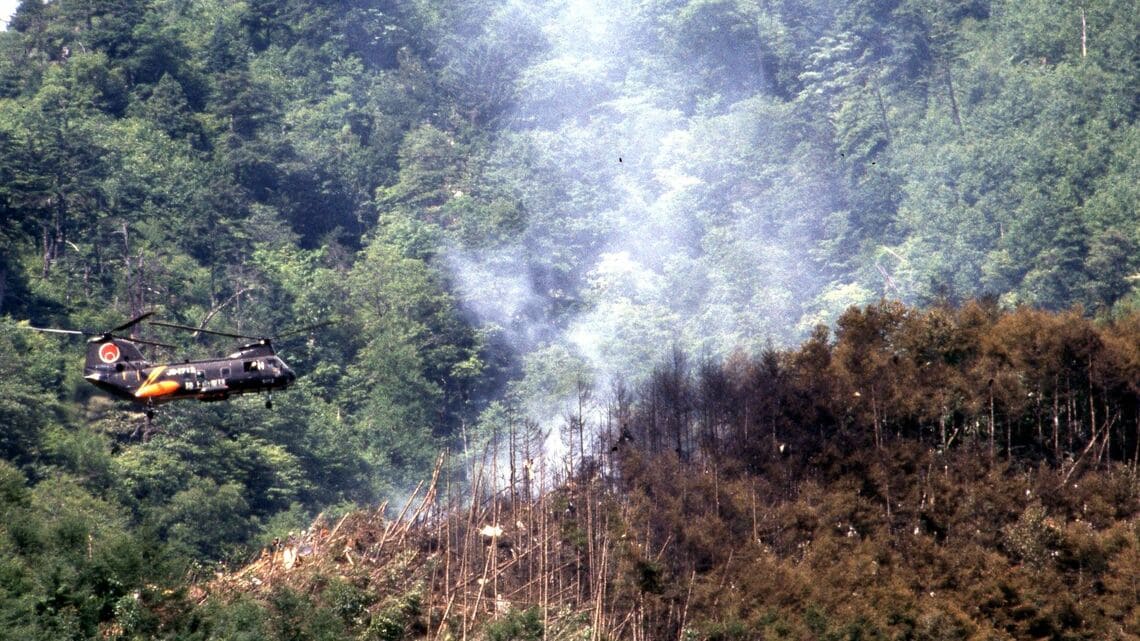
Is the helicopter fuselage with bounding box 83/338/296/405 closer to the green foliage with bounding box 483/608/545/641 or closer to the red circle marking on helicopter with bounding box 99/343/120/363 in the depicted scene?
the red circle marking on helicopter with bounding box 99/343/120/363

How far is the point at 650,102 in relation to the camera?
9131 cm

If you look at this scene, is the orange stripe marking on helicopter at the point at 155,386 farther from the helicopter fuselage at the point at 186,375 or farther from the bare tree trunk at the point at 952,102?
the bare tree trunk at the point at 952,102

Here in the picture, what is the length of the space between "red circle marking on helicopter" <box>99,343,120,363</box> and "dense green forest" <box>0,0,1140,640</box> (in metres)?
4.55

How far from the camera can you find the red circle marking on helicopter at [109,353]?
1328 inches

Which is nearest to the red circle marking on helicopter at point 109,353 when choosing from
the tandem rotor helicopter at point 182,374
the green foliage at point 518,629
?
the tandem rotor helicopter at point 182,374

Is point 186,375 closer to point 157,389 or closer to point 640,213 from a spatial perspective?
point 157,389

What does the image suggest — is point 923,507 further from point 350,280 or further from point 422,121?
point 422,121

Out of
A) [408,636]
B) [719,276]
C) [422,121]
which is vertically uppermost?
[422,121]

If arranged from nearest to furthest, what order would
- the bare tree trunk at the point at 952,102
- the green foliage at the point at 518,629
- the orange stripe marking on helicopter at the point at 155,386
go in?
the orange stripe marking on helicopter at the point at 155,386 < the green foliage at the point at 518,629 < the bare tree trunk at the point at 952,102

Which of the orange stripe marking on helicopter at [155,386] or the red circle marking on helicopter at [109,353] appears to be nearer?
the orange stripe marking on helicopter at [155,386]

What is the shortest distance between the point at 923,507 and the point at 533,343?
33489 millimetres

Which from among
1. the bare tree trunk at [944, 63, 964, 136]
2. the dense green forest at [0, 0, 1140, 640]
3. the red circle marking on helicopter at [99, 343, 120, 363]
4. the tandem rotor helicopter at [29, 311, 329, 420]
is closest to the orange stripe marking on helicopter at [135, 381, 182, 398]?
the tandem rotor helicopter at [29, 311, 329, 420]

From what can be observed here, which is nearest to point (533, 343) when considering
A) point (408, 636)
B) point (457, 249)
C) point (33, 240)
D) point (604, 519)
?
point (457, 249)

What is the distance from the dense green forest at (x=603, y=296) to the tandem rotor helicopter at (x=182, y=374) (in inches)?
169
